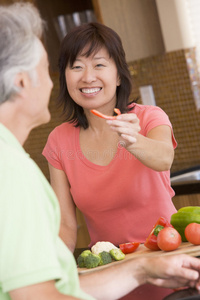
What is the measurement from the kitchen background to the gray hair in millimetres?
2466

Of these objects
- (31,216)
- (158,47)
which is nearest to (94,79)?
(31,216)

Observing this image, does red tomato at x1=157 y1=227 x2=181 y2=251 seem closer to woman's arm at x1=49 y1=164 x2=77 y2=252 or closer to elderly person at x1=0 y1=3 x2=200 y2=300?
elderly person at x1=0 y1=3 x2=200 y2=300

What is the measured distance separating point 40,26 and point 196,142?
2722 millimetres

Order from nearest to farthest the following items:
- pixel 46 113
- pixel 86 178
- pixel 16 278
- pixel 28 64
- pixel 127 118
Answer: pixel 16 278, pixel 28 64, pixel 46 113, pixel 127 118, pixel 86 178

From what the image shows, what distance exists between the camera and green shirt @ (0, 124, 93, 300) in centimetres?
90

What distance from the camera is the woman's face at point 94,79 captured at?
1.87m

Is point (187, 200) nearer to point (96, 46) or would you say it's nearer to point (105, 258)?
point (96, 46)

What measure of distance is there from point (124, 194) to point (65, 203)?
249 millimetres

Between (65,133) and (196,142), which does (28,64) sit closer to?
(65,133)

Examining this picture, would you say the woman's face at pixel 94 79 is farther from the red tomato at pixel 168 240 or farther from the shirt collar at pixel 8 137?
the shirt collar at pixel 8 137

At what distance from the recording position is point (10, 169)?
933 millimetres

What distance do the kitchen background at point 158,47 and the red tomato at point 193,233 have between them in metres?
1.93

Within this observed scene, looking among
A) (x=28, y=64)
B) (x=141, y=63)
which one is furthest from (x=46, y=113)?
(x=141, y=63)

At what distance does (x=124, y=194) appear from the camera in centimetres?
185
